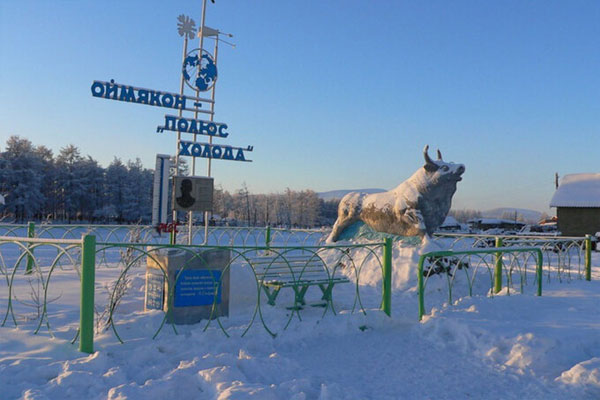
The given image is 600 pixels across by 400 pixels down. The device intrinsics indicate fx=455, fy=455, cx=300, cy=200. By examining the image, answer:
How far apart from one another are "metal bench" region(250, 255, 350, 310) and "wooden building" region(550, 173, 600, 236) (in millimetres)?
22834

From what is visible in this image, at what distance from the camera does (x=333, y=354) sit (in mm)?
4543

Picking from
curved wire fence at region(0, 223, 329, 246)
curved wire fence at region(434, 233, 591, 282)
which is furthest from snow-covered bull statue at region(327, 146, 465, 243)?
curved wire fence at region(0, 223, 329, 246)

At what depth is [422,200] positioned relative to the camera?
436 inches

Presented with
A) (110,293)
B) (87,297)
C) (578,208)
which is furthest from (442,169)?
(578,208)

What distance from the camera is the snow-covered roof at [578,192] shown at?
24484 millimetres

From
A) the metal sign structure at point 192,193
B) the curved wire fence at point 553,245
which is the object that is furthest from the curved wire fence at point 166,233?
the curved wire fence at point 553,245

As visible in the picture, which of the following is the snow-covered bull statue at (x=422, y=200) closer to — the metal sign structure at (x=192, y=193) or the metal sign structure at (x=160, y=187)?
the metal sign structure at (x=192, y=193)

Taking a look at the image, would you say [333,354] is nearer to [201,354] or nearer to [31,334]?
[201,354]

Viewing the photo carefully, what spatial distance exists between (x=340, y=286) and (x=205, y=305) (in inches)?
160

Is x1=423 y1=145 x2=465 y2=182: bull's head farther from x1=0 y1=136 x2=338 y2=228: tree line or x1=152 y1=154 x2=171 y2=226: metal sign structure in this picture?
x1=0 y1=136 x2=338 y2=228: tree line

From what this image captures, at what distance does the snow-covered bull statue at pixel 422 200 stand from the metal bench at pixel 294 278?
4898 mm

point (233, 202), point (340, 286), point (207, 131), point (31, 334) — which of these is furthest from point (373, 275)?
point (233, 202)

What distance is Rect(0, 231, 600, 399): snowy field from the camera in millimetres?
3471

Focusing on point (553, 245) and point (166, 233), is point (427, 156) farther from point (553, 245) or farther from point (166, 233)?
point (166, 233)
